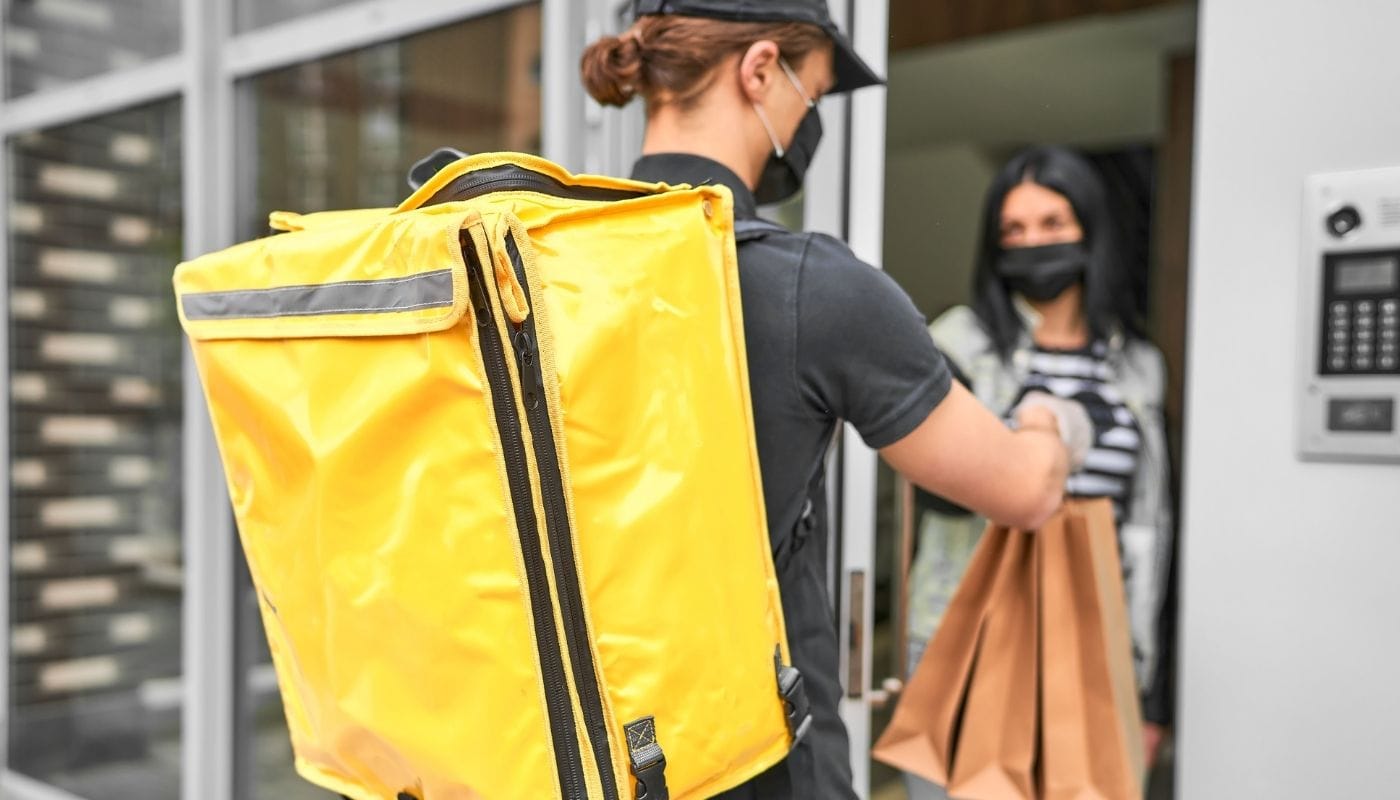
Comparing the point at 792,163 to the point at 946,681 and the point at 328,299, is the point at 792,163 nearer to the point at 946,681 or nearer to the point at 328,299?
the point at 328,299

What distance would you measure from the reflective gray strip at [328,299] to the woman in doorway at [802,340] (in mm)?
301

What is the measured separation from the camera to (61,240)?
3033mm

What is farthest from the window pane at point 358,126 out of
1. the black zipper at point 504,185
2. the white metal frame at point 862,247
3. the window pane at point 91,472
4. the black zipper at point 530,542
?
the black zipper at point 530,542

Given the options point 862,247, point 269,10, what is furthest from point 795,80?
point 269,10

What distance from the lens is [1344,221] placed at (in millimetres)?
1160

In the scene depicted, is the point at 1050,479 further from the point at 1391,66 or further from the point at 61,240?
the point at 61,240

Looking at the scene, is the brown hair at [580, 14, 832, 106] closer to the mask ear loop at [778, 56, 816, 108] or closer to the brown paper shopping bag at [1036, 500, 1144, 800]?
the mask ear loop at [778, 56, 816, 108]

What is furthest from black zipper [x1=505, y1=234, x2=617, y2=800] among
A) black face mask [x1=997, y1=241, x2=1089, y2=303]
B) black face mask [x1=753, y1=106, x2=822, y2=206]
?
black face mask [x1=997, y1=241, x2=1089, y2=303]

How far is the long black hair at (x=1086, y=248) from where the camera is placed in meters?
1.71

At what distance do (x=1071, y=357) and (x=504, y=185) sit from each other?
123 cm

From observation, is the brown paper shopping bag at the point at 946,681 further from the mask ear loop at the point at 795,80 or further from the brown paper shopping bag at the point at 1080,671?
the mask ear loop at the point at 795,80

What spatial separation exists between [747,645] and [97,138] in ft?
9.36

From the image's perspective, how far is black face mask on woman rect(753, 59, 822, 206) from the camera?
1.11 metres

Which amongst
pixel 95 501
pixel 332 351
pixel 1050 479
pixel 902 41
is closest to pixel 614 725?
pixel 332 351
